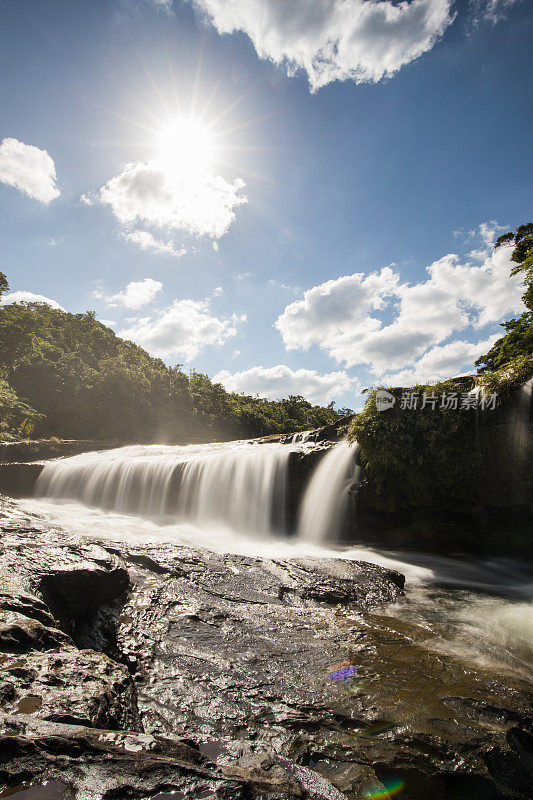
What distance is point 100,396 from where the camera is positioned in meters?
29.2

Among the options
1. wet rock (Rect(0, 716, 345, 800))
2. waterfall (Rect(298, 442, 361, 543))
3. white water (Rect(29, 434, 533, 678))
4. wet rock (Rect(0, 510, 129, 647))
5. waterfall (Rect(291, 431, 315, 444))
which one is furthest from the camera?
waterfall (Rect(291, 431, 315, 444))

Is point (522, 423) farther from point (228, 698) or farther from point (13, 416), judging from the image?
point (13, 416)

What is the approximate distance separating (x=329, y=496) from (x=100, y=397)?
25.1m

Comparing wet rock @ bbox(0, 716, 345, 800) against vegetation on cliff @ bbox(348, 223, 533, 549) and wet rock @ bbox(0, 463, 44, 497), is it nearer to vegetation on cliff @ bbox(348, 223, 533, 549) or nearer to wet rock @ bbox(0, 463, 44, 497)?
vegetation on cliff @ bbox(348, 223, 533, 549)

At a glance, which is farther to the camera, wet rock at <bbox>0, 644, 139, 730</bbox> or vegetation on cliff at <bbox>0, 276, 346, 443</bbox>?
vegetation on cliff at <bbox>0, 276, 346, 443</bbox>

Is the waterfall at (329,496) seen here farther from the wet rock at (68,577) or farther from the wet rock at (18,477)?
the wet rock at (18,477)

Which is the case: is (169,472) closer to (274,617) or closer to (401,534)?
(401,534)

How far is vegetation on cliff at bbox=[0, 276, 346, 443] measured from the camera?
27.6 metres

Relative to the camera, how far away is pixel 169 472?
13.2 m

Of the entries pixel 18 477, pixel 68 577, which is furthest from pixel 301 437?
pixel 18 477

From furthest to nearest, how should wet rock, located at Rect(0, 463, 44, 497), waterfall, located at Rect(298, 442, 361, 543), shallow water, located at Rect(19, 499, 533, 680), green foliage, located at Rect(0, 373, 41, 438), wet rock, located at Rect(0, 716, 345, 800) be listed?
green foliage, located at Rect(0, 373, 41, 438) < wet rock, located at Rect(0, 463, 44, 497) < waterfall, located at Rect(298, 442, 361, 543) < shallow water, located at Rect(19, 499, 533, 680) < wet rock, located at Rect(0, 716, 345, 800)

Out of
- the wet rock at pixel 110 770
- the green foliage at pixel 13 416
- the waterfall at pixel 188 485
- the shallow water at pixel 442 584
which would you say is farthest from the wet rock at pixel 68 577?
the green foliage at pixel 13 416

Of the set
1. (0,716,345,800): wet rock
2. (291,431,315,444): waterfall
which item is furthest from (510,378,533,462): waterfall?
(0,716,345,800): wet rock

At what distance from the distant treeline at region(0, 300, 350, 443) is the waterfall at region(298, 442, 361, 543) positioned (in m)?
18.9
